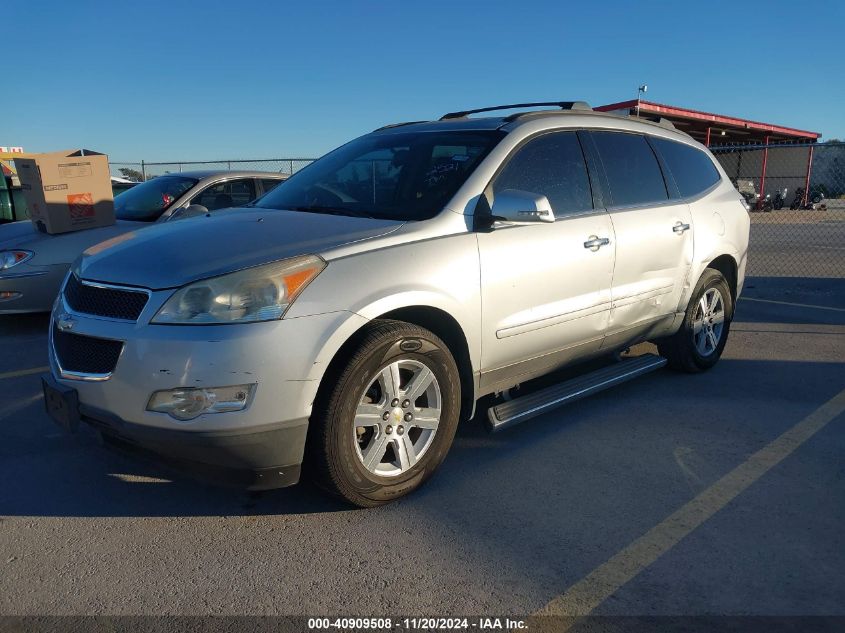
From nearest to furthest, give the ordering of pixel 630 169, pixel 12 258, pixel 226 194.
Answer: pixel 630 169 < pixel 12 258 < pixel 226 194

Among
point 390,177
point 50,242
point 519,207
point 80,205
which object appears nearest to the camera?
point 519,207

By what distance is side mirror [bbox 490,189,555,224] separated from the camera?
3363 millimetres

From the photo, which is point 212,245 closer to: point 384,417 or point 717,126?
point 384,417

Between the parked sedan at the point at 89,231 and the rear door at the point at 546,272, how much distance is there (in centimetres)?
279

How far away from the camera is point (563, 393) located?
4117 mm

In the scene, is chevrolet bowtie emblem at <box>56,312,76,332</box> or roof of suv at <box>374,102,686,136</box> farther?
roof of suv at <box>374,102,686,136</box>

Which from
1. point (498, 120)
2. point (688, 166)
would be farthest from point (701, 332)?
point (498, 120)

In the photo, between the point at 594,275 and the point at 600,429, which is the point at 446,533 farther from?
the point at 594,275

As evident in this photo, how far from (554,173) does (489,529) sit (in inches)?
82.2

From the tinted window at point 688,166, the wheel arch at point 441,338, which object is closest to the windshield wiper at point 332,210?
the wheel arch at point 441,338

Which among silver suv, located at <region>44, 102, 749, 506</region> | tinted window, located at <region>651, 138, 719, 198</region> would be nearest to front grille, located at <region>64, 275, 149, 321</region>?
silver suv, located at <region>44, 102, 749, 506</region>

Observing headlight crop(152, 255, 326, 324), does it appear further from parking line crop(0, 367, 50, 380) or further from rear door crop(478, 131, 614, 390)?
parking line crop(0, 367, 50, 380)

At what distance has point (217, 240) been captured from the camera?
312 centimetres

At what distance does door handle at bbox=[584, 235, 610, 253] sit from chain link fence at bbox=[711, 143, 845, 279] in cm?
369
